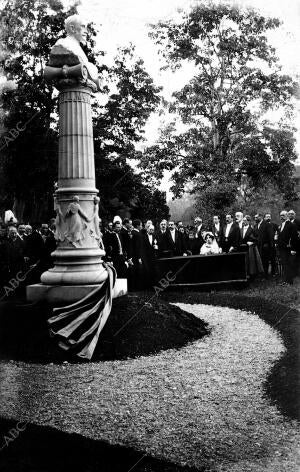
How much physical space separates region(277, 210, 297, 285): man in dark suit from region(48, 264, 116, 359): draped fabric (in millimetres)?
6941

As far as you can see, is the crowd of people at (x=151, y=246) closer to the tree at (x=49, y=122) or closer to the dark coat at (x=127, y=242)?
the dark coat at (x=127, y=242)

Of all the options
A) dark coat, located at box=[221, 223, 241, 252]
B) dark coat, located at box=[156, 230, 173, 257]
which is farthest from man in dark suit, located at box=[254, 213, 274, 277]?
dark coat, located at box=[156, 230, 173, 257]

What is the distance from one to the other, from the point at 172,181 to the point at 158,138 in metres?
1.82

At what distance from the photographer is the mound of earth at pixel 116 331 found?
737 centimetres

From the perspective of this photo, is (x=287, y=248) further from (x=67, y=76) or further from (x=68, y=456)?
(x=68, y=456)

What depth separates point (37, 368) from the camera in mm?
6738

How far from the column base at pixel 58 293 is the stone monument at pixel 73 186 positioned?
0.05 ft

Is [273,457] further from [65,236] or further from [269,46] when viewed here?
[269,46]

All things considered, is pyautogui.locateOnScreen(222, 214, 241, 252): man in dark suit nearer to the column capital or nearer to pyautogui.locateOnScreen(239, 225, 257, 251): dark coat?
pyautogui.locateOnScreen(239, 225, 257, 251): dark coat

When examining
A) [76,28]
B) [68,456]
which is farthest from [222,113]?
[68,456]

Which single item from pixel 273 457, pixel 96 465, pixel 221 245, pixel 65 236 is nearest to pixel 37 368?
pixel 65 236

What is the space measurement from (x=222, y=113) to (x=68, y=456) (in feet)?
58.5

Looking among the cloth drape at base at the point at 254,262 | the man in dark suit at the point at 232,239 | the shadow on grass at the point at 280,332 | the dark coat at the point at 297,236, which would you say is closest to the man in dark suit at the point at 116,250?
the shadow on grass at the point at 280,332

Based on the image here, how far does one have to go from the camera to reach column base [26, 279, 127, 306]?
824 centimetres
